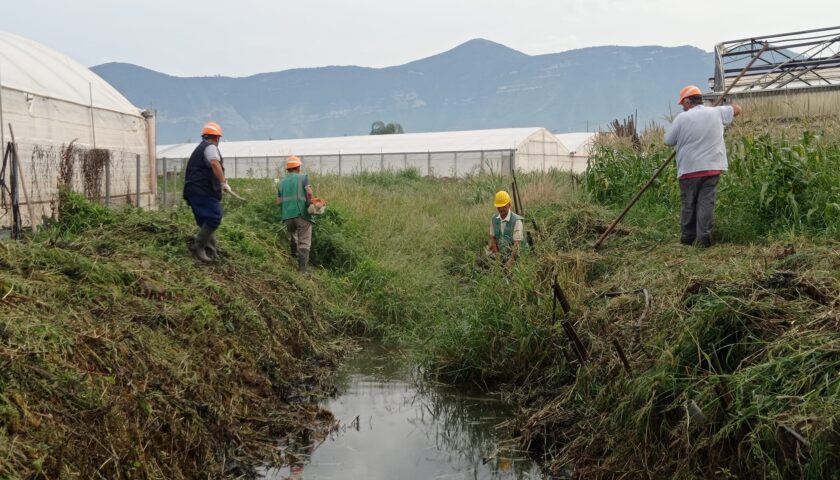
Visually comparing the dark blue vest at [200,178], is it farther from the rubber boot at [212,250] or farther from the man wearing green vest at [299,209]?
the man wearing green vest at [299,209]

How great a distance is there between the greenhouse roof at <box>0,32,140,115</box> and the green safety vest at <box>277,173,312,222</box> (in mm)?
4154

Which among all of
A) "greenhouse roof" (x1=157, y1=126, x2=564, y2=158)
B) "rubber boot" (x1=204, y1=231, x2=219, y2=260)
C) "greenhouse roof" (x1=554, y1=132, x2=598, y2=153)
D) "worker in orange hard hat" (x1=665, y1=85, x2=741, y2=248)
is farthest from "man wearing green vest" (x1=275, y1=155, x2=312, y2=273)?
"greenhouse roof" (x1=554, y1=132, x2=598, y2=153)

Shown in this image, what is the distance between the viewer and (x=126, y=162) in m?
14.4

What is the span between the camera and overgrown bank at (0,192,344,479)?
4.39 metres

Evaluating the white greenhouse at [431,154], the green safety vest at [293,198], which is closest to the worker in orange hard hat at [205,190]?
the green safety vest at [293,198]

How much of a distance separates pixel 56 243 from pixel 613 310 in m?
5.05

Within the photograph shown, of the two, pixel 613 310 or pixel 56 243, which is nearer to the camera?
pixel 613 310

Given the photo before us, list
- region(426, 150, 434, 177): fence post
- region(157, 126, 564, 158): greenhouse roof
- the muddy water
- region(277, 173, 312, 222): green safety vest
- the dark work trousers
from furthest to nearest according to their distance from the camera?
region(157, 126, 564, 158): greenhouse roof, region(426, 150, 434, 177): fence post, region(277, 173, 312, 222): green safety vest, the dark work trousers, the muddy water

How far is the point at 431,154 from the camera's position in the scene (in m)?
33.9

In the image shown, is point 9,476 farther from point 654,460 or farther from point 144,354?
Answer: point 654,460

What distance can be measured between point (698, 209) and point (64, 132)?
9.91 meters

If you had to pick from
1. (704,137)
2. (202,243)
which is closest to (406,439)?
(202,243)

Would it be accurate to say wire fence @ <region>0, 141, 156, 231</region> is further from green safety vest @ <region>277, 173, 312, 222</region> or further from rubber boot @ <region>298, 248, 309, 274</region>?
rubber boot @ <region>298, 248, 309, 274</region>

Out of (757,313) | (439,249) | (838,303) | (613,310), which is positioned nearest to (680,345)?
(757,313)
